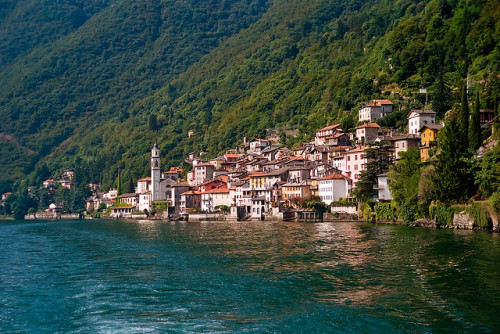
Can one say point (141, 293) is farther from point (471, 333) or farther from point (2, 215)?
point (2, 215)

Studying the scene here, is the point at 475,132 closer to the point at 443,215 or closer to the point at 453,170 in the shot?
the point at 453,170

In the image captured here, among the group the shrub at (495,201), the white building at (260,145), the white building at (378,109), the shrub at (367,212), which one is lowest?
the shrub at (367,212)

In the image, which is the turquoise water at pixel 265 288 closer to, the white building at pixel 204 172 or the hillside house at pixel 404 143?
the hillside house at pixel 404 143

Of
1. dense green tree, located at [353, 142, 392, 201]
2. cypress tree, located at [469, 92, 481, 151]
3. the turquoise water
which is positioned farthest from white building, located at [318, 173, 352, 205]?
the turquoise water

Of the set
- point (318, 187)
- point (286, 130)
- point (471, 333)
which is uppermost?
point (286, 130)

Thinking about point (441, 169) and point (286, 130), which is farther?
point (286, 130)

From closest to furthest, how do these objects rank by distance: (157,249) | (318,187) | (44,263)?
(44,263) < (157,249) < (318,187)

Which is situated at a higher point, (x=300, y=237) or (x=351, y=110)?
(x=351, y=110)

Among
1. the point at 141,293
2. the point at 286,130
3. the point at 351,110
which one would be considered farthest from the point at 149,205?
the point at 141,293

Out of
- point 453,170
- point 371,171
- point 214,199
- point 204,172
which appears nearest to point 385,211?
point 371,171

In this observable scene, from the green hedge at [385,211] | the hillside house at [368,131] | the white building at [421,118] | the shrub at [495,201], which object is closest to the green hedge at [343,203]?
the green hedge at [385,211]
